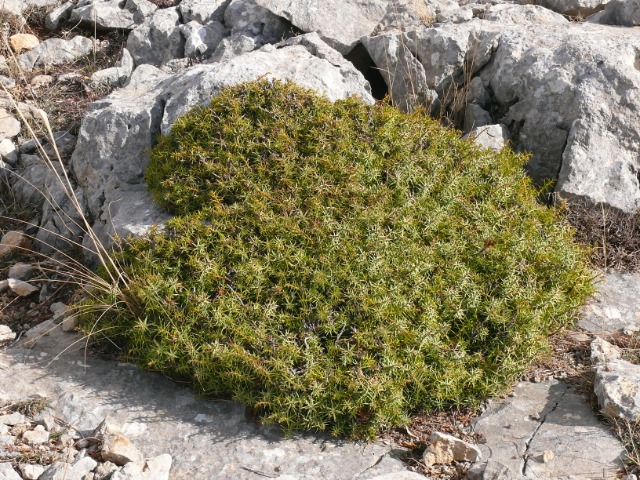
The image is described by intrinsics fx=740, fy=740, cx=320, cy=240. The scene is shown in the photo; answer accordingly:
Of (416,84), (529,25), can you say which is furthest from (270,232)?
(529,25)

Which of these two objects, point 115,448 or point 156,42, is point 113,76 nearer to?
point 156,42

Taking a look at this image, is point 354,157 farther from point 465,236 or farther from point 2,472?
point 2,472

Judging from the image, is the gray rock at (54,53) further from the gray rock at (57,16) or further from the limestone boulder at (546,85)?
the limestone boulder at (546,85)

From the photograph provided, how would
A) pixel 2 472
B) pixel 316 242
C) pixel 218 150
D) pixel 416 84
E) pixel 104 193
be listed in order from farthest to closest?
pixel 416 84, pixel 104 193, pixel 218 150, pixel 316 242, pixel 2 472

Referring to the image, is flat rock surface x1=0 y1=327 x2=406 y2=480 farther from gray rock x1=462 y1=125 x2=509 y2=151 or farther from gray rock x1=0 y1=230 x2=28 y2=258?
gray rock x1=462 y1=125 x2=509 y2=151

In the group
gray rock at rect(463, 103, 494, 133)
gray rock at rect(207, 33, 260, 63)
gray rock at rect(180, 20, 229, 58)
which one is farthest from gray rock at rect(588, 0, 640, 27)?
gray rock at rect(180, 20, 229, 58)
